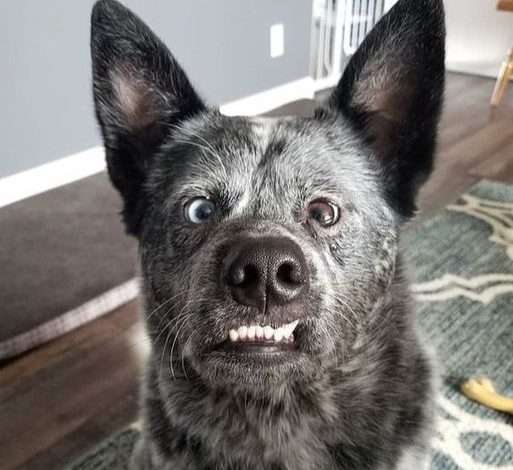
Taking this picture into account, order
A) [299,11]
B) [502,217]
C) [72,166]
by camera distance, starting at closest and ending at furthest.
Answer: [502,217] < [72,166] < [299,11]

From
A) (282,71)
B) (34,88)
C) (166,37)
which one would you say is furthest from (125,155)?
(282,71)

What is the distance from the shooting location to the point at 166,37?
3172 mm

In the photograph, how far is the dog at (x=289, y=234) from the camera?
1.02m

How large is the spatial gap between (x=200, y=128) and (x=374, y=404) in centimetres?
61

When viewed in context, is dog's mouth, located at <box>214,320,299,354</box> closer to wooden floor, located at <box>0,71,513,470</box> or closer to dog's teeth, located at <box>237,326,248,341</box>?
dog's teeth, located at <box>237,326,248,341</box>

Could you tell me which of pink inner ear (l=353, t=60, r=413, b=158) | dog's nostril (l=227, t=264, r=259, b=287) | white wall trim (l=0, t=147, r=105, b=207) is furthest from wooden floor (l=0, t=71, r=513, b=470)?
white wall trim (l=0, t=147, r=105, b=207)

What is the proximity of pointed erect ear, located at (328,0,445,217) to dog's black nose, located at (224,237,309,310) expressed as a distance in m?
0.34

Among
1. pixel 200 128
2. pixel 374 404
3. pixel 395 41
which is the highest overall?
pixel 395 41

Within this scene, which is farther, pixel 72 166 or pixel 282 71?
pixel 282 71

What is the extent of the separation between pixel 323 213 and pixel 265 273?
0.23 metres

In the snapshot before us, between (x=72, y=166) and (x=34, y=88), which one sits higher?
(x=34, y=88)

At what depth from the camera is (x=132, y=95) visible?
1.20 metres

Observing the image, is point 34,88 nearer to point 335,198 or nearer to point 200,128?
point 200,128

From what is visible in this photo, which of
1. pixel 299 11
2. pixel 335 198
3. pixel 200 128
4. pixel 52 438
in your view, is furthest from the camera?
pixel 299 11
